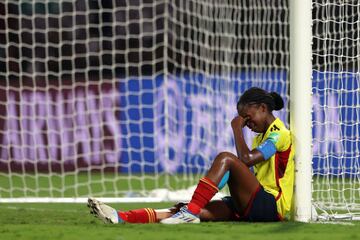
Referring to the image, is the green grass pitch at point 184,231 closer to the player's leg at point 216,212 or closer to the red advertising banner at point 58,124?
the player's leg at point 216,212

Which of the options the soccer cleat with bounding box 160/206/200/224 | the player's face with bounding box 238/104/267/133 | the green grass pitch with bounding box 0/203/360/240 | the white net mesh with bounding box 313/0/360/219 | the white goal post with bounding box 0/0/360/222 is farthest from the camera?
the white goal post with bounding box 0/0/360/222

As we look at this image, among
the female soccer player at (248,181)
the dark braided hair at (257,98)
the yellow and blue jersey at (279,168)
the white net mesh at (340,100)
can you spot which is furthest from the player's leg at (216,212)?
the white net mesh at (340,100)

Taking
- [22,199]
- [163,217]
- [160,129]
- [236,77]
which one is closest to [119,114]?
[160,129]

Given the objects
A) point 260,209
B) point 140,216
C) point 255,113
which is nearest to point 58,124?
point 140,216

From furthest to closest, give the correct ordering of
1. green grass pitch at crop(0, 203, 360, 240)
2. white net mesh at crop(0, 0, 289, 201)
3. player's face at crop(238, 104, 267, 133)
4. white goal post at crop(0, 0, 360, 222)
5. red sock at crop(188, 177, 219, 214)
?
white net mesh at crop(0, 0, 289, 201), white goal post at crop(0, 0, 360, 222), player's face at crop(238, 104, 267, 133), red sock at crop(188, 177, 219, 214), green grass pitch at crop(0, 203, 360, 240)

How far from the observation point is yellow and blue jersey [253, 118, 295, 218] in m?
6.90

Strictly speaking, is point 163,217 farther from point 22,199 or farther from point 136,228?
point 22,199

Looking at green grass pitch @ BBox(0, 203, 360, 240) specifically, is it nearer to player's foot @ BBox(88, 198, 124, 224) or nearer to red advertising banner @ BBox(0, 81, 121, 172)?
player's foot @ BBox(88, 198, 124, 224)

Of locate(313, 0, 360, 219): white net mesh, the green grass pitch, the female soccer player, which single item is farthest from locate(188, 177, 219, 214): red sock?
locate(313, 0, 360, 219): white net mesh

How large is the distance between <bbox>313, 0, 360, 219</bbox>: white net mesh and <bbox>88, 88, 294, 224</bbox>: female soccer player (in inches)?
67.7

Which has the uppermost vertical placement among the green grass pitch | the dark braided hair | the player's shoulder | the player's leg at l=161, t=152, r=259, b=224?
the dark braided hair

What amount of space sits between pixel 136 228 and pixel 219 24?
7.60 m

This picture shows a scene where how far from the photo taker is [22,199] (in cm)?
1083

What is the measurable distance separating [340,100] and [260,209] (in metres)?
2.71
